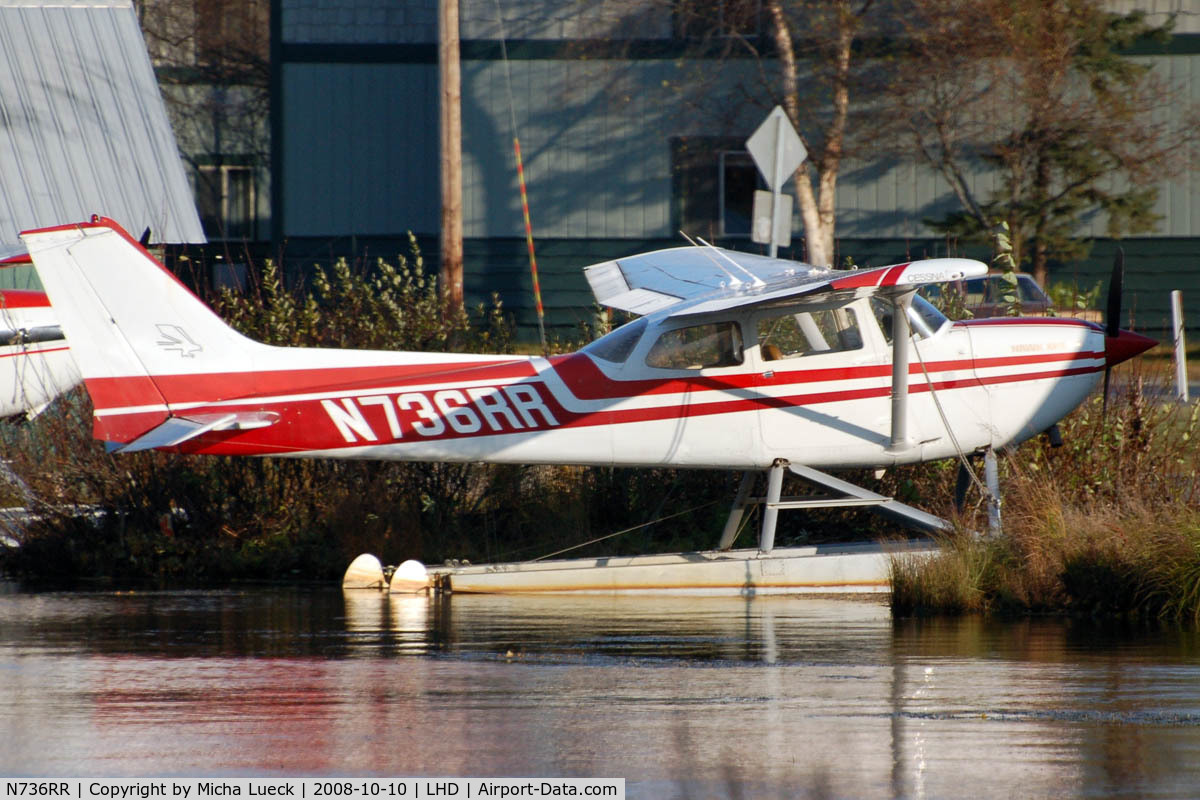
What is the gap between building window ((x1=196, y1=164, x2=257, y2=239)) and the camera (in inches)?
1131

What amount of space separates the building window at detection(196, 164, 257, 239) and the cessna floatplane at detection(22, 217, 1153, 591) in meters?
20.0

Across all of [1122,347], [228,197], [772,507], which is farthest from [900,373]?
[228,197]

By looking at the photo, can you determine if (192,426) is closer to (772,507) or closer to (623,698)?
(772,507)

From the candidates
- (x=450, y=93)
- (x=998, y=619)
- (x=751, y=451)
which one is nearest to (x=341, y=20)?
(x=450, y=93)

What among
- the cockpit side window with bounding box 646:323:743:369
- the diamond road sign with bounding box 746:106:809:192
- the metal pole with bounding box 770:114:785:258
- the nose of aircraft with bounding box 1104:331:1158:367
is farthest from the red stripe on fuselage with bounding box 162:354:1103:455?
the diamond road sign with bounding box 746:106:809:192

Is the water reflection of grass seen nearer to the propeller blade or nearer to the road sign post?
the propeller blade

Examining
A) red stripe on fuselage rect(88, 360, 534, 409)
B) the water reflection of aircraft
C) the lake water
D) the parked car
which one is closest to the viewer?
the lake water

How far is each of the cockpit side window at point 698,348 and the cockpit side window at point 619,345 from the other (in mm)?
141

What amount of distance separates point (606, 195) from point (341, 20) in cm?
513

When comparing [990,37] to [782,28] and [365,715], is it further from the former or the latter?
[365,715]

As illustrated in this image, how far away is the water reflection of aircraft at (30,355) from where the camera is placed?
12234mm

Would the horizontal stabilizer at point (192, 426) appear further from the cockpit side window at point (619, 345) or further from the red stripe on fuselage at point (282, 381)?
the cockpit side window at point (619, 345)

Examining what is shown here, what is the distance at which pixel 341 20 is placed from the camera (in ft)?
76.7
